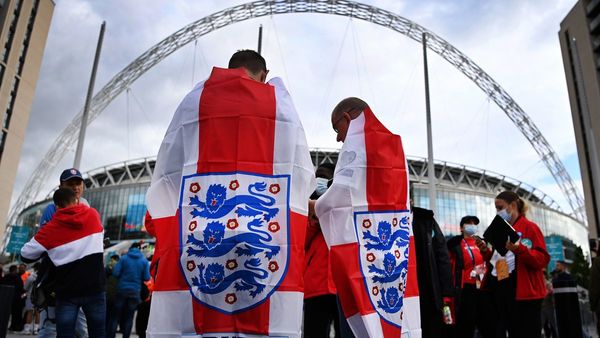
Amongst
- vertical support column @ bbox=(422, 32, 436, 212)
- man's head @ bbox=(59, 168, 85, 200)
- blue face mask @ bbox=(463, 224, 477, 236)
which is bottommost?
blue face mask @ bbox=(463, 224, 477, 236)

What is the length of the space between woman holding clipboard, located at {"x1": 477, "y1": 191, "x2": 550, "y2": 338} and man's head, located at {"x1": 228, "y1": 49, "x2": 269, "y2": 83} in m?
3.25

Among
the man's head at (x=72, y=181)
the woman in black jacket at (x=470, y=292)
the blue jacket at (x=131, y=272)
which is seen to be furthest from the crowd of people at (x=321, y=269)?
the blue jacket at (x=131, y=272)

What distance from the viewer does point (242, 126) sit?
2688mm

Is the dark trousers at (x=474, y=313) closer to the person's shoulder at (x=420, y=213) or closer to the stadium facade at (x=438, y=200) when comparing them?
the person's shoulder at (x=420, y=213)

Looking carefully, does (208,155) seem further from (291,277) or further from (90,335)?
(90,335)

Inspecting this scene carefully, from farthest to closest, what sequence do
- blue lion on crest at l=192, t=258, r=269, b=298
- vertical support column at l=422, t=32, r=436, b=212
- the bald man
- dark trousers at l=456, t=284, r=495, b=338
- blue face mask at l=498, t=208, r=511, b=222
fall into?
vertical support column at l=422, t=32, r=436, b=212
dark trousers at l=456, t=284, r=495, b=338
blue face mask at l=498, t=208, r=511, b=222
the bald man
blue lion on crest at l=192, t=258, r=269, b=298

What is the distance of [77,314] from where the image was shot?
482cm

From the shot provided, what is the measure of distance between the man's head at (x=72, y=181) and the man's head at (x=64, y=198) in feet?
1.23

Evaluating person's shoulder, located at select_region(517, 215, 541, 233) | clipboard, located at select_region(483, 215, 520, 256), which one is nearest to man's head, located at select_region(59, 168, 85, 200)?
clipboard, located at select_region(483, 215, 520, 256)

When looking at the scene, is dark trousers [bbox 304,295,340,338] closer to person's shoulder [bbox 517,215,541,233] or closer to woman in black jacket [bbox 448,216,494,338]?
person's shoulder [bbox 517,215,541,233]

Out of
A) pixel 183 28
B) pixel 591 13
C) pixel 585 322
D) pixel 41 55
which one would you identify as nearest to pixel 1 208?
pixel 41 55

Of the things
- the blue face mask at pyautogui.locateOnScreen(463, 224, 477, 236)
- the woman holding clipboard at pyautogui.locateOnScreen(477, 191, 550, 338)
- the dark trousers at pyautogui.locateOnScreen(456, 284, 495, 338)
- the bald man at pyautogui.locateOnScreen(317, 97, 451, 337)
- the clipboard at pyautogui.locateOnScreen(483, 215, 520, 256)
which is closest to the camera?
the bald man at pyautogui.locateOnScreen(317, 97, 451, 337)

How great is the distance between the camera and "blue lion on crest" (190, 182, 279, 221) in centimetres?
248

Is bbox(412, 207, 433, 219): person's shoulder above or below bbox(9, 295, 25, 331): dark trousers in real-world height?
above
